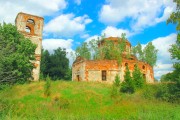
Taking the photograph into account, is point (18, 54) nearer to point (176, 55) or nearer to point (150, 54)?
point (176, 55)

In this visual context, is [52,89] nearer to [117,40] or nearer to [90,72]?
[90,72]

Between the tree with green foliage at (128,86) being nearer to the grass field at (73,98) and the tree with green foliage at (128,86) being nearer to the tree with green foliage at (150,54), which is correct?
the grass field at (73,98)

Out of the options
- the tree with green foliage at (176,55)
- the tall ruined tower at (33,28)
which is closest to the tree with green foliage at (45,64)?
the tall ruined tower at (33,28)

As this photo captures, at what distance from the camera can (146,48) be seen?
124ft

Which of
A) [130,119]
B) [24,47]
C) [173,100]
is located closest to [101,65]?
[24,47]

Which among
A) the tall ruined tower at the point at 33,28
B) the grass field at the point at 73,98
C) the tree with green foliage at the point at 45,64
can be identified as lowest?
the grass field at the point at 73,98

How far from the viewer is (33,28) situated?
31547mm

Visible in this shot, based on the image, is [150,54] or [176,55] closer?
[176,55]

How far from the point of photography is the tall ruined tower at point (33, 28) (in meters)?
30.2

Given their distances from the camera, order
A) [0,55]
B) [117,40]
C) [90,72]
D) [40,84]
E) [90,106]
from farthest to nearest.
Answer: [117,40]
[90,72]
[40,84]
[90,106]
[0,55]

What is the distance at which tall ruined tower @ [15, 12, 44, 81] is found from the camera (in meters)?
30.2

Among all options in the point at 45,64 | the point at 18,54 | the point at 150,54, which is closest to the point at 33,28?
the point at 45,64

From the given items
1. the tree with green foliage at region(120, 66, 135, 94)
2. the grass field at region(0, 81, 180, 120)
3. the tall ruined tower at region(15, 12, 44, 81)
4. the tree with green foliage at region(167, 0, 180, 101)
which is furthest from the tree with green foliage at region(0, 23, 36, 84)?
the tree with green foliage at region(167, 0, 180, 101)

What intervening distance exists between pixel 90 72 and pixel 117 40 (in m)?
9.03
